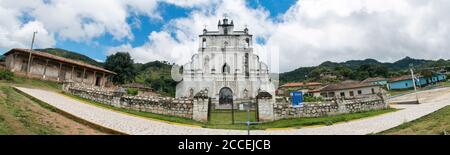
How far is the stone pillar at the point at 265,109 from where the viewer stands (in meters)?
11.9

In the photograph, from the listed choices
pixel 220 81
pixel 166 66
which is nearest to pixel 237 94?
pixel 220 81

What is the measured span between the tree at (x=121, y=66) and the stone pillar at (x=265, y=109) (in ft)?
94.1

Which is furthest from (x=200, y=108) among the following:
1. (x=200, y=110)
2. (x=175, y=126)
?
(x=175, y=126)

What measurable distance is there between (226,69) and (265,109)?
18124mm

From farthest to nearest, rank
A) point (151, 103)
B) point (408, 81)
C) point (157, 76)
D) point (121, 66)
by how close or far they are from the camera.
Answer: point (157, 76)
point (408, 81)
point (121, 66)
point (151, 103)

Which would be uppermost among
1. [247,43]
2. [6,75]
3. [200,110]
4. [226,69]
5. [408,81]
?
[247,43]

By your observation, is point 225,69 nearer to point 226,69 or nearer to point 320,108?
point 226,69

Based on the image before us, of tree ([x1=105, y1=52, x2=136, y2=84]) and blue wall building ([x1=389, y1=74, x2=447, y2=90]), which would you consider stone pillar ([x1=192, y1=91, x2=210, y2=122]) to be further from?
blue wall building ([x1=389, y1=74, x2=447, y2=90])

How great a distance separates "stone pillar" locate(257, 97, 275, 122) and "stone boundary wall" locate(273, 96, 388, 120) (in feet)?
1.00

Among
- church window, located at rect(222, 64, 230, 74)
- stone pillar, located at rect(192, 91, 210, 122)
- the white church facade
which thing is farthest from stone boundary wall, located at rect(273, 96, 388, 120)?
church window, located at rect(222, 64, 230, 74)

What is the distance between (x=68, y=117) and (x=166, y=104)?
469 cm

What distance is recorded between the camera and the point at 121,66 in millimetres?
35125

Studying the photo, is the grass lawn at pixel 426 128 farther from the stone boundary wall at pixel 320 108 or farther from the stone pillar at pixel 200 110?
the stone pillar at pixel 200 110
